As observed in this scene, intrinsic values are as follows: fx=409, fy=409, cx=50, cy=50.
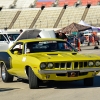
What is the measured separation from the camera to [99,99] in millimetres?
7941

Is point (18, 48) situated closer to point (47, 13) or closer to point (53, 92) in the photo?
point (53, 92)

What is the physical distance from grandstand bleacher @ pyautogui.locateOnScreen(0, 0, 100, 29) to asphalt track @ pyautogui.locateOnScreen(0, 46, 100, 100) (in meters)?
52.0

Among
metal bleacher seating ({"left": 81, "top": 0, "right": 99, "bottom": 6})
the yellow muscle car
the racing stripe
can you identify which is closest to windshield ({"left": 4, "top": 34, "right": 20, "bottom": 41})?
the racing stripe

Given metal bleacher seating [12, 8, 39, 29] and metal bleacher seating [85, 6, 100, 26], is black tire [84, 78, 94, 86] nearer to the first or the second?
metal bleacher seating [85, 6, 100, 26]

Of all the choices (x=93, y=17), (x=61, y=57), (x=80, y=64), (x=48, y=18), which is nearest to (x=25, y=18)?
(x=48, y=18)

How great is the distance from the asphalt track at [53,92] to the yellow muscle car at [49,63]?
0.26m

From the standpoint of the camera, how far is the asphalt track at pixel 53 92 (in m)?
8.38

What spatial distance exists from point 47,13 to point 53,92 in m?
59.1

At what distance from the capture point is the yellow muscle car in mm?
9461

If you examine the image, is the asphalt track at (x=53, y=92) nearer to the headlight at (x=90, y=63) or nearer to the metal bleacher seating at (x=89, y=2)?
the headlight at (x=90, y=63)

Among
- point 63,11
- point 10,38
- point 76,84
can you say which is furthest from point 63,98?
point 63,11

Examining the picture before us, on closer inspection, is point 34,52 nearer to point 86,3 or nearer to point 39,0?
point 86,3

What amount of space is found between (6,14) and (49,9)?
7500 mm

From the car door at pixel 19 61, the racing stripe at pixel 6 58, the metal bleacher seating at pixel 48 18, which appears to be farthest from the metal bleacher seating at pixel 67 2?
the car door at pixel 19 61
